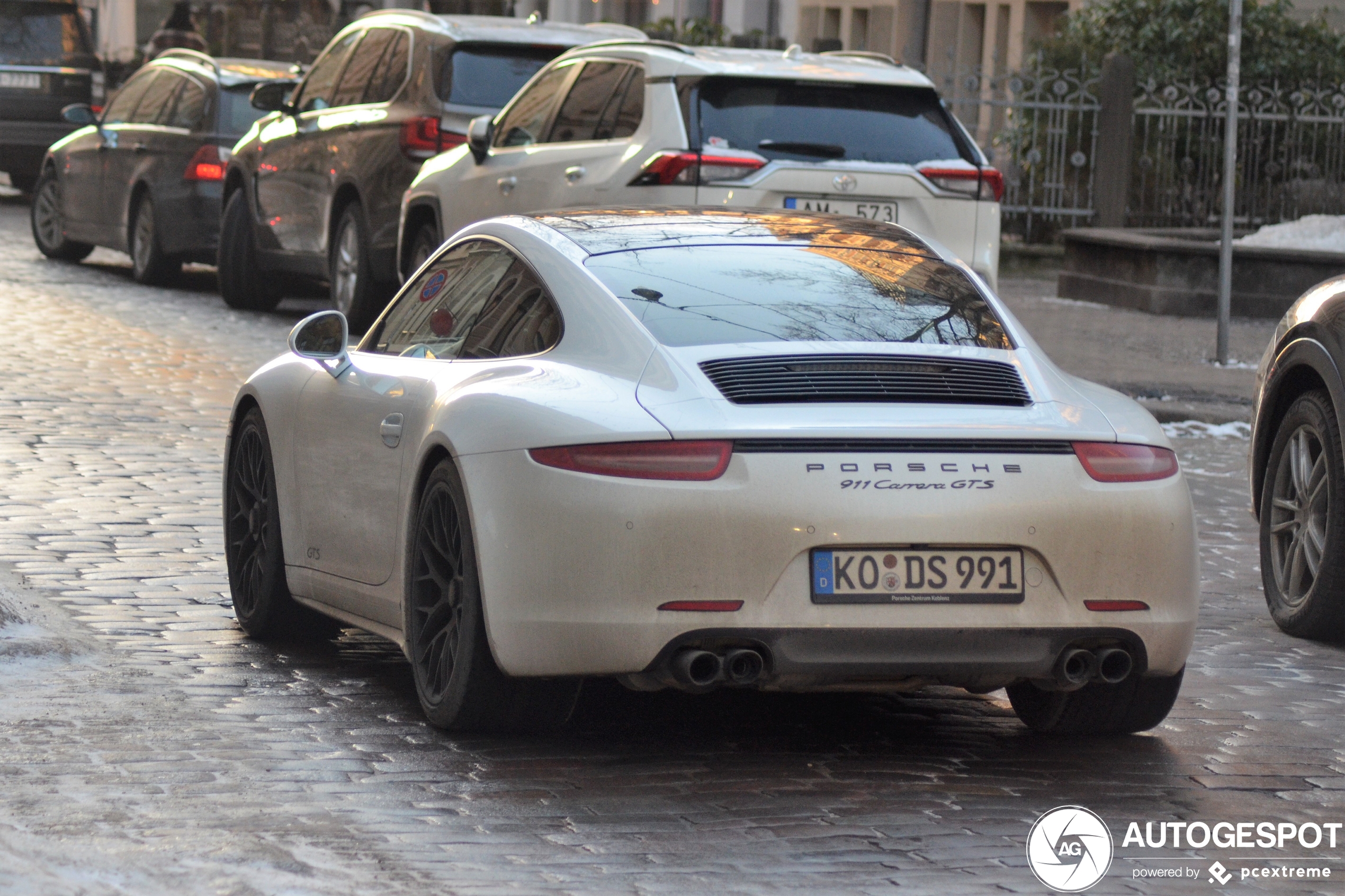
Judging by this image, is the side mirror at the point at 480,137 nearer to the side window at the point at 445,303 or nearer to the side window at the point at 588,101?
the side window at the point at 588,101

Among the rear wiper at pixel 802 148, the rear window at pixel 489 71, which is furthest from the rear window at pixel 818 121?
the rear window at pixel 489 71

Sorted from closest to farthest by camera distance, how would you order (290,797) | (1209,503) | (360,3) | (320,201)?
(290,797) < (1209,503) < (320,201) < (360,3)

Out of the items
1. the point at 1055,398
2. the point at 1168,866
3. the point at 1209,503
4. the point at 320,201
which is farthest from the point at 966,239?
the point at 1168,866

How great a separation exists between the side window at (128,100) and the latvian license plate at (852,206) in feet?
30.3

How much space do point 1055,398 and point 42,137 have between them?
75.7 feet

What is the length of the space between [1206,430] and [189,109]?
29.1 feet

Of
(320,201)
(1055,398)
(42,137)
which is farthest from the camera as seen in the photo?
(42,137)

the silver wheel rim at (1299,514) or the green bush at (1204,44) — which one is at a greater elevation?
the green bush at (1204,44)

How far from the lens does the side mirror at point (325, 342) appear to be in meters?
6.56

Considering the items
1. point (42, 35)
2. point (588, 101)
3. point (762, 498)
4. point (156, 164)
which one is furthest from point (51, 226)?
point (762, 498)

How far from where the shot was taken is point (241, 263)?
16.8m

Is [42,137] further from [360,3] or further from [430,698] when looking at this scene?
[430,698]

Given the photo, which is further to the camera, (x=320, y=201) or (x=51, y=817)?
(x=320, y=201)

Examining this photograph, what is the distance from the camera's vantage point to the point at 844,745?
576cm
